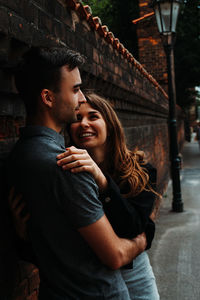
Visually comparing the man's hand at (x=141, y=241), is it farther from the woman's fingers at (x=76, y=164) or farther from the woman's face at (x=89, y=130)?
the woman's face at (x=89, y=130)

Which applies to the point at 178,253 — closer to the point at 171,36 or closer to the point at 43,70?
the point at 43,70

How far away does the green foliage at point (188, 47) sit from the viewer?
15.8m

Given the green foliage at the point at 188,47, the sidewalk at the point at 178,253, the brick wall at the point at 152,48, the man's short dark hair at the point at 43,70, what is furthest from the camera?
the green foliage at the point at 188,47

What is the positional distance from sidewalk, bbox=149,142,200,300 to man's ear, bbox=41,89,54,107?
292 cm

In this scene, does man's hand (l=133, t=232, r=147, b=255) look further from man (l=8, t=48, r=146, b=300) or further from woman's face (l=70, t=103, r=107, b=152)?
woman's face (l=70, t=103, r=107, b=152)

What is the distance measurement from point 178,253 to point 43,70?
4142mm

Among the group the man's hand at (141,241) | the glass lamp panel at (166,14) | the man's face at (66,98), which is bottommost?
the man's hand at (141,241)

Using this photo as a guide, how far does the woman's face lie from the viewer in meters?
1.98

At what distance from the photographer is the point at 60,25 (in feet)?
7.93

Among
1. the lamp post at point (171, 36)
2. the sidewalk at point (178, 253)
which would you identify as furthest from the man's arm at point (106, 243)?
the lamp post at point (171, 36)

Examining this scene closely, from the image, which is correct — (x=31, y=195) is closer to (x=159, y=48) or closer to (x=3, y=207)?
(x=3, y=207)

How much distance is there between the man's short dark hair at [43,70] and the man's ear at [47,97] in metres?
0.01

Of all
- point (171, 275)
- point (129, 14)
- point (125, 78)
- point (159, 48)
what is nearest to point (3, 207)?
point (171, 275)

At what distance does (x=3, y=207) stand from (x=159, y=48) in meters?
11.8
